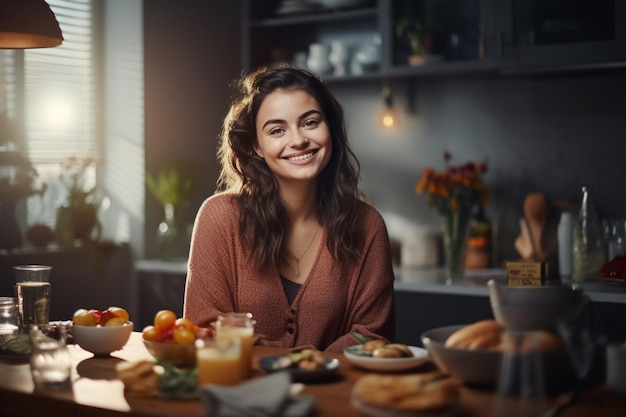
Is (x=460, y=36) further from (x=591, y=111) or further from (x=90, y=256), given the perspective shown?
(x=90, y=256)

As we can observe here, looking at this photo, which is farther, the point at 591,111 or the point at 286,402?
the point at 591,111

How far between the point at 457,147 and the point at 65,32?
1.97m

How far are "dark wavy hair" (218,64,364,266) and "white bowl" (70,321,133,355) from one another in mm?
590

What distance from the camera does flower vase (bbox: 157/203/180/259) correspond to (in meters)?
4.17

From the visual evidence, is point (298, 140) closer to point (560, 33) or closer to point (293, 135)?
point (293, 135)

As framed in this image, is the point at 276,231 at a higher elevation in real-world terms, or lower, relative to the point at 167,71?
lower

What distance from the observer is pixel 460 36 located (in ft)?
12.2

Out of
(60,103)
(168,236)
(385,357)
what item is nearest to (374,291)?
(385,357)

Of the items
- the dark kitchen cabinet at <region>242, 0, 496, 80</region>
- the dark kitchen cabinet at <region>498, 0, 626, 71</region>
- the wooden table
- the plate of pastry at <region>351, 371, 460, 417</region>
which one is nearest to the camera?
the plate of pastry at <region>351, 371, 460, 417</region>

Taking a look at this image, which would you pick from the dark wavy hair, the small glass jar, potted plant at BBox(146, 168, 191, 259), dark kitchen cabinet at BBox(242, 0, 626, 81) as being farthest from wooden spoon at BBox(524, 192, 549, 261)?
the small glass jar

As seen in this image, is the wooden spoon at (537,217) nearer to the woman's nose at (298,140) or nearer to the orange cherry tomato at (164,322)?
the woman's nose at (298,140)

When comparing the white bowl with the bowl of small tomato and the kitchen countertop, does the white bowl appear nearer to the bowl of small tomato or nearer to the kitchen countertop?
the bowl of small tomato

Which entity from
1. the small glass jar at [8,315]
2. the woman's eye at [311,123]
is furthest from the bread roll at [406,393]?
the woman's eye at [311,123]

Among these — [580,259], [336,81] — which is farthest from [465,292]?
[336,81]
